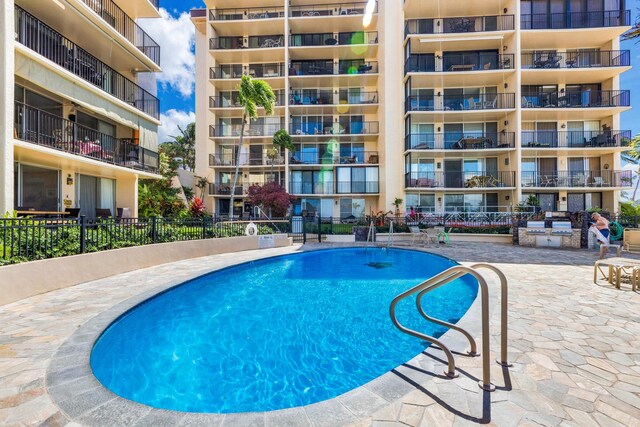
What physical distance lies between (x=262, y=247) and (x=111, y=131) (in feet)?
30.2

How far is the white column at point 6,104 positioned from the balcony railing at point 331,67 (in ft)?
57.7

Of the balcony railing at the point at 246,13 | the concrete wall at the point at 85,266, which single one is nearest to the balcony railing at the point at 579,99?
the balcony railing at the point at 246,13

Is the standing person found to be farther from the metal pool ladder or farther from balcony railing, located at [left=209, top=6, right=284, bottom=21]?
balcony railing, located at [left=209, top=6, right=284, bottom=21]

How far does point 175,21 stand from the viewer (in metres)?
25.8

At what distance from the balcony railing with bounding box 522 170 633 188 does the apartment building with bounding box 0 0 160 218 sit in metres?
24.1

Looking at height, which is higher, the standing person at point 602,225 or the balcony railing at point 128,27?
the balcony railing at point 128,27

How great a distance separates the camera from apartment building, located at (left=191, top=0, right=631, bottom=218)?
1898 cm

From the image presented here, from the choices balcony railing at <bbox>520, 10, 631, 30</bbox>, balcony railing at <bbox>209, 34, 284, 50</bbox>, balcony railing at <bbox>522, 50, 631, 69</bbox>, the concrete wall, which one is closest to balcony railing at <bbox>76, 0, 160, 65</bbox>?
balcony railing at <bbox>209, 34, 284, 50</bbox>

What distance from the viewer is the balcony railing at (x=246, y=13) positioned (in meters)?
23.1

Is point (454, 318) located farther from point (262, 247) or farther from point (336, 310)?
point (262, 247)

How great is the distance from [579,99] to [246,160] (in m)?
25.2

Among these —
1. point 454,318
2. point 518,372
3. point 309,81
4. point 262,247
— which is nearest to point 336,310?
point 454,318

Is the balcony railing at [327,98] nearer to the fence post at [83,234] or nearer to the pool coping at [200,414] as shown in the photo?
the fence post at [83,234]

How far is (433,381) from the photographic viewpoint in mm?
2744
